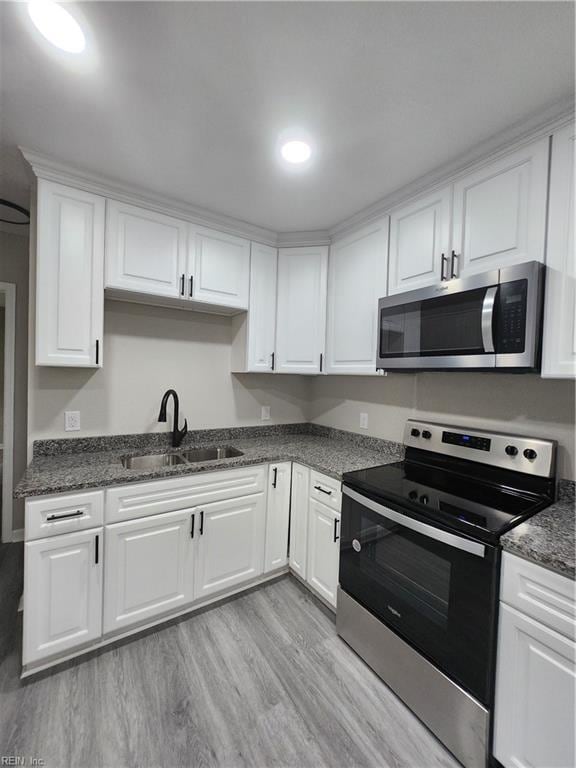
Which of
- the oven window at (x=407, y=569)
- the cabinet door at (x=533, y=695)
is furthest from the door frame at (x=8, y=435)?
the cabinet door at (x=533, y=695)

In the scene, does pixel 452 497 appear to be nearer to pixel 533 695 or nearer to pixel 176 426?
pixel 533 695

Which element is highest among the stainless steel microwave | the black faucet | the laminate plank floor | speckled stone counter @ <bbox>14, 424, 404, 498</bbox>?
the stainless steel microwave

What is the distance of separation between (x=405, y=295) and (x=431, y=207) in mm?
484

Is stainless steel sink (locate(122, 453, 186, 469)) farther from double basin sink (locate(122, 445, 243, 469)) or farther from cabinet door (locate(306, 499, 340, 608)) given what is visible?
cabinet door (locate(306, 499, 340, 608))

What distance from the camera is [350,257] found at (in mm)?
2299

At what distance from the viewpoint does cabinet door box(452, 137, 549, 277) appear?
1.36m

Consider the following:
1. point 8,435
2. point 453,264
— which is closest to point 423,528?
point 453,264

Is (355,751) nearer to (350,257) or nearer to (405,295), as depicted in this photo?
(405,295)

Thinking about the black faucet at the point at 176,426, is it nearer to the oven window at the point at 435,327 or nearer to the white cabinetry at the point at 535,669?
the oven window at the point at 435,327

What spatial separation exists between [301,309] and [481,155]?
1369 millimetres

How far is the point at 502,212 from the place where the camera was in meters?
1.48

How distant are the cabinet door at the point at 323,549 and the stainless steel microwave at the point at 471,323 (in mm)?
964

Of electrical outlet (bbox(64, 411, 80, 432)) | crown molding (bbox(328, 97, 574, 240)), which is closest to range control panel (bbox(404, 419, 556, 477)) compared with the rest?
crown molding (bbox(328, 97, 574, 240))

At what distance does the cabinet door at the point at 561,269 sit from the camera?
4.17ft
